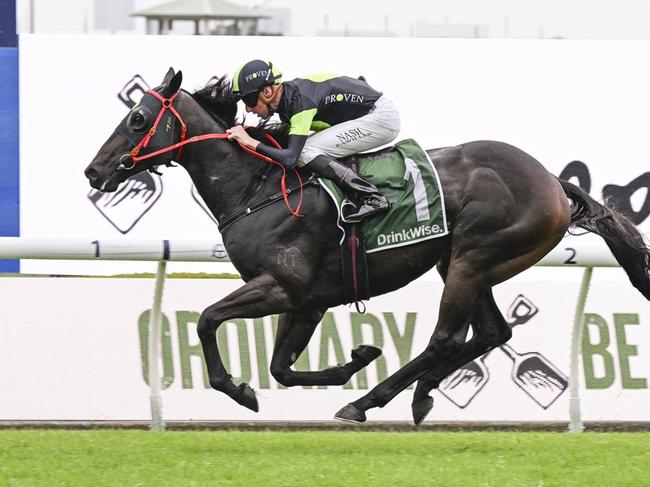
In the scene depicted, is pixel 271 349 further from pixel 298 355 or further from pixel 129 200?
pixel 129 200

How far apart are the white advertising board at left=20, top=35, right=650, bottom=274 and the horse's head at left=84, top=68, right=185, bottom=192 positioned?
13.1 feet

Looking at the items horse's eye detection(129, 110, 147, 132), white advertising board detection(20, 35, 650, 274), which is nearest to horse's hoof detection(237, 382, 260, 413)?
horse's eye detection(129, 110, 147, 132)

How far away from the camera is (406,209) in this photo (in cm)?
588

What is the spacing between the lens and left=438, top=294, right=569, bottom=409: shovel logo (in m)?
6.98

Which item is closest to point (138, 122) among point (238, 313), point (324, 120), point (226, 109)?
point (226, 109)

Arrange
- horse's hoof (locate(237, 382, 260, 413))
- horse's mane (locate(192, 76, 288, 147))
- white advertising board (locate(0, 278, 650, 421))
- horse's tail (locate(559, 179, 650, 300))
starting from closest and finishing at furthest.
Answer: horse's hoof (locate(237, 382, 260, 413)) < horse's mane (locate(192, 76, 288, 147)) < horse's tail (locate(559, 179, 650, 300)) < white advertising board (locate(0, 278, 650, 421))

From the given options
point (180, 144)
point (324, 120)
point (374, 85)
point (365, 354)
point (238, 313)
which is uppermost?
point (374, 85)

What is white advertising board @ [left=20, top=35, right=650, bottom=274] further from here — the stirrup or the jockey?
the stirrup

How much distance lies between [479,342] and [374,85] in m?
4.62

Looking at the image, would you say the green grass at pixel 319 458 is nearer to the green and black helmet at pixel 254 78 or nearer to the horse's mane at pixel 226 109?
the horse's mane at pixel 226 109

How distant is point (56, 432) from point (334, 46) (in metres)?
5.17

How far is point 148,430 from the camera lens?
6.61 metres

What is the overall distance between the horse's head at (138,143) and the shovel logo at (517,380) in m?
2.11

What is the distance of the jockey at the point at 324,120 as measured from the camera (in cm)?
583
